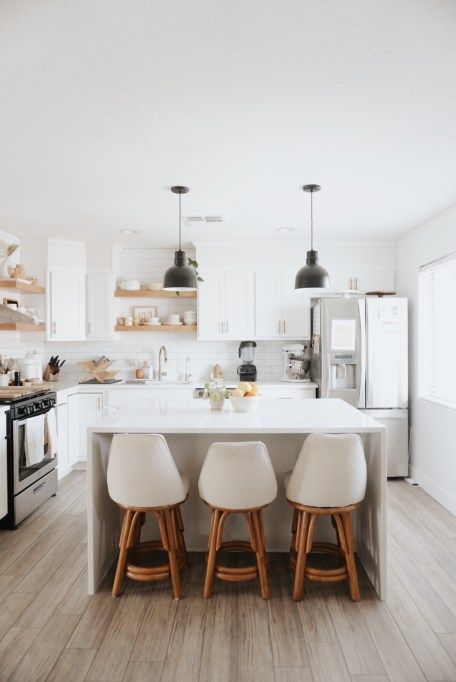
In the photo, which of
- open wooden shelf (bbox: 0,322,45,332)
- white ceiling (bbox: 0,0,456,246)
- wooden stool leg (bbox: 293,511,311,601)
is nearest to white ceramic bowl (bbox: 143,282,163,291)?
open wooden shelf (bbox: 0,322,45,332)

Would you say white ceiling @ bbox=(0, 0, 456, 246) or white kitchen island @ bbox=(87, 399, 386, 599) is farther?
white kitchen island @ bbox=(87, 399, 386, 599)

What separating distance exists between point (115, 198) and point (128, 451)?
2.21 meters

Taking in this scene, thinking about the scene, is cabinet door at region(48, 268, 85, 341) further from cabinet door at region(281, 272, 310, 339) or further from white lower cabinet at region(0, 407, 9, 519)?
cabinet door at region(281, 272, 310, 339)

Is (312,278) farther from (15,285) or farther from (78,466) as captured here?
(78,466)

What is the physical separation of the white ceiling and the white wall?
1.15ft

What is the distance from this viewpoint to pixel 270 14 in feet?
5.52

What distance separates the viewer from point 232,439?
3.17 meters

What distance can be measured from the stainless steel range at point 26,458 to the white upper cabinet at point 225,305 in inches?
79.0

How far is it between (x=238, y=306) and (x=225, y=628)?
3.74m

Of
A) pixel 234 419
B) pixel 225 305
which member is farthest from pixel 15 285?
pixel 234 419

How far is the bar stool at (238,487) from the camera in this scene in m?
2.55

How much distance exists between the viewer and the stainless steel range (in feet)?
12.1

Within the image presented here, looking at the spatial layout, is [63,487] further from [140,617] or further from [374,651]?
[374,651]

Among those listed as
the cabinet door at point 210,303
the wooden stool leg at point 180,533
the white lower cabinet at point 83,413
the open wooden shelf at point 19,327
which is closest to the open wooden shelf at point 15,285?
the open wooden shelf at point 19,327
